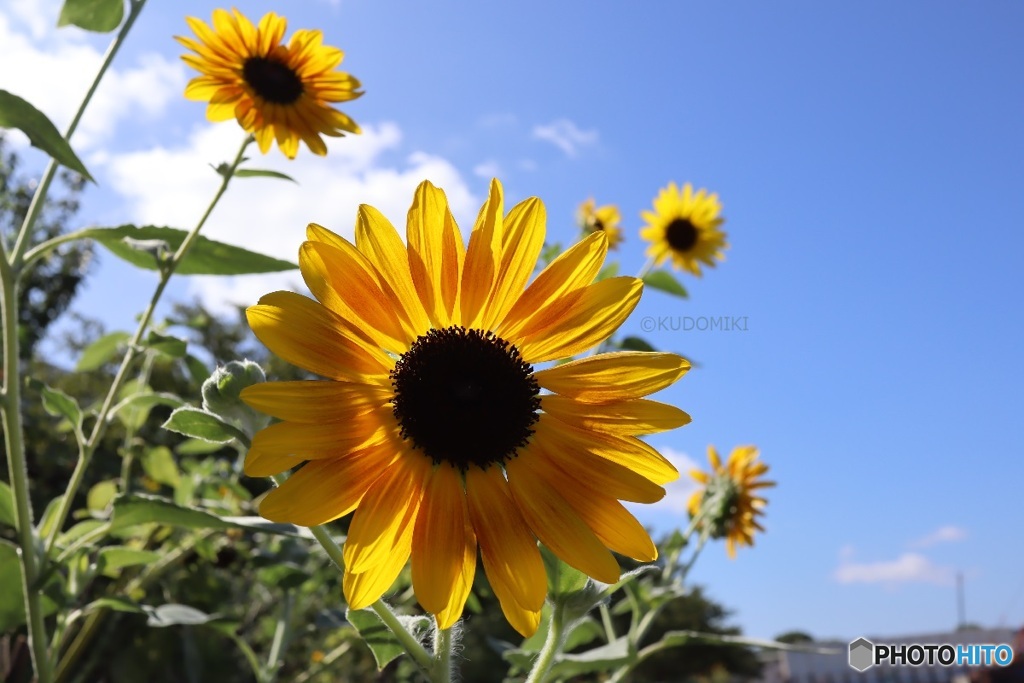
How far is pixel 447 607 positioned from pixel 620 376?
15.6 inches

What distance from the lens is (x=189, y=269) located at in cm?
191

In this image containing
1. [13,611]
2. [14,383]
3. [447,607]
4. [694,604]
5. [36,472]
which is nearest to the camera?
[447,607]

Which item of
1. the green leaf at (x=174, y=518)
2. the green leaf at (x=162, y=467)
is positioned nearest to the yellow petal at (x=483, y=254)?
the green leaf at (x=174, y=518)

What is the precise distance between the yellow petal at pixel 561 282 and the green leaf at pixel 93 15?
138 cm


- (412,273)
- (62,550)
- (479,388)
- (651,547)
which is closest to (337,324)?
(412,273)

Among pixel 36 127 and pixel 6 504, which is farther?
pixel 6 504

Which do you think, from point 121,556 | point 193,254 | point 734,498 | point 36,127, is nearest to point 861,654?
point 734,498

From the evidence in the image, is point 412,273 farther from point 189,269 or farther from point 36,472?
point 36,472

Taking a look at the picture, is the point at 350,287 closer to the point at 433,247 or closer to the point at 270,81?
the point at 433,247

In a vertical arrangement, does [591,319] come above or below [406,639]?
above

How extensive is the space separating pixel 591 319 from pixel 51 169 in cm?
125

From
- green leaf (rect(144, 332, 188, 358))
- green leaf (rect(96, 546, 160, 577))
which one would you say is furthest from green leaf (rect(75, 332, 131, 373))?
green leaf (rect(96, 546, 160, 577))

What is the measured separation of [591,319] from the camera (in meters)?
1.16

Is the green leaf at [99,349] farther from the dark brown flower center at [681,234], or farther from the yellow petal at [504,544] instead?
the dark brown flower center at [681,234]
